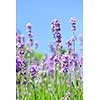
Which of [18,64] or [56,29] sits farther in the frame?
[56,29]

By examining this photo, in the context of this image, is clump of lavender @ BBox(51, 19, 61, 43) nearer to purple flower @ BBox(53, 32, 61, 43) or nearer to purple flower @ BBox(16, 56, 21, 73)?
purple flower @ BBox(53, 32, 61, 43)

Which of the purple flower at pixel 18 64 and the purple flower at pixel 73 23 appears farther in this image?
the purple flower at pixel 73 23

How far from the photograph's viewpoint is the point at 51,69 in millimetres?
2387

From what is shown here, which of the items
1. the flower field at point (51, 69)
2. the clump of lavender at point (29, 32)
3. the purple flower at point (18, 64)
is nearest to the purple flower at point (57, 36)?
the flower field at point (51, 69)

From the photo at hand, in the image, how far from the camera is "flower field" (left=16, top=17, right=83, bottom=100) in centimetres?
230

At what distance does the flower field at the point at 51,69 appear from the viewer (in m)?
2.30

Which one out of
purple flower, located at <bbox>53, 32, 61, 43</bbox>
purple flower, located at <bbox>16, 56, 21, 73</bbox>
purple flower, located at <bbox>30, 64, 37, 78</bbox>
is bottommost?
purple flower, located at <bbox>30, 64, 37, 78</bbox>

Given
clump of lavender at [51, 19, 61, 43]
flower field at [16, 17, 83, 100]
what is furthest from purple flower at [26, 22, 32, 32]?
clump of lavender at [51, 19, 61, 43]

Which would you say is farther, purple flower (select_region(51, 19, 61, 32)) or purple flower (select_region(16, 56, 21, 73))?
purple flower (select_region(51, 19, 61, 32))

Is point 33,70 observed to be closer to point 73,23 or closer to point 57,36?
point 57,36

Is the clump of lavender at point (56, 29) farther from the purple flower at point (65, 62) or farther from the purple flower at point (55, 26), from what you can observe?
the purple flower at point (65, 62)

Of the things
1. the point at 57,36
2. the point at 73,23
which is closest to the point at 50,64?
the point at 57,36
